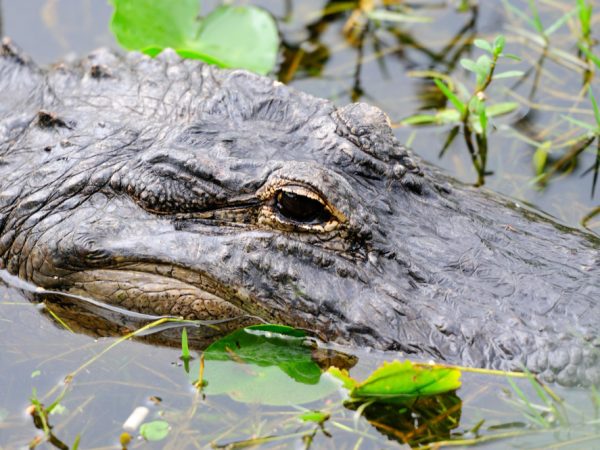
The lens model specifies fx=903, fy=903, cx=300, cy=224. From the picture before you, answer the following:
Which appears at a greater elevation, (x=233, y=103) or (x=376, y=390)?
(x=233, y=103)

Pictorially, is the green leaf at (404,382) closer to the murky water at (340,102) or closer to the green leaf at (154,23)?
the murky water at (340,102)

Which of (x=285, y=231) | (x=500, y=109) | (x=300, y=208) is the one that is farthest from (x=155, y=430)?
(x=500, y=109)

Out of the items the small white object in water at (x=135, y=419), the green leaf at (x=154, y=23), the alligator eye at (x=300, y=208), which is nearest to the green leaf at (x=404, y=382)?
the alligator eye at (x=300, y=208)

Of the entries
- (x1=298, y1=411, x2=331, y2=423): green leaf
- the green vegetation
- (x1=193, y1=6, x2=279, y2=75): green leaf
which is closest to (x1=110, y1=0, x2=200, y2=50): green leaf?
(x1=193, y1=6, x2=279, y2=75): green leaf

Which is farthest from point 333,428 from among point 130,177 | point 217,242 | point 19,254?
point 19,254

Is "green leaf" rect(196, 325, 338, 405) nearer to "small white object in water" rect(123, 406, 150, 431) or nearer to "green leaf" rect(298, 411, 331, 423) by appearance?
"green leaf" rect(298, 411, 331, 423)

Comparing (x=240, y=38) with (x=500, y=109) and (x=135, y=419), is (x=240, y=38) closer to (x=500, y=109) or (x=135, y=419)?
(x=500, y=109)

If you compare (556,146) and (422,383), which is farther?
(556,146)

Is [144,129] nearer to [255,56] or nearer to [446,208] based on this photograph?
[446,208]
